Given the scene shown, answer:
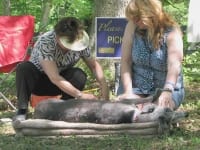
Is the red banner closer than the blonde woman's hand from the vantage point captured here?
No

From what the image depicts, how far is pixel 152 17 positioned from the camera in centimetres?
385

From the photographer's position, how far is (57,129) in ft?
12.0

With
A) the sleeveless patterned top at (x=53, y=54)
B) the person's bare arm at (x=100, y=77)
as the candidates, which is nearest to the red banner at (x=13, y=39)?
the sleeveless patterned top at (x=53, y=54)

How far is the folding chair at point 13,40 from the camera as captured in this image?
493cm

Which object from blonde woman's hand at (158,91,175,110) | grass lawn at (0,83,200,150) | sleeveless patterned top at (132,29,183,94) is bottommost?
grass lawn at (0,83,200,150)

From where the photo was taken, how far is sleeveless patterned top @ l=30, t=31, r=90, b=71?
4.12 meters

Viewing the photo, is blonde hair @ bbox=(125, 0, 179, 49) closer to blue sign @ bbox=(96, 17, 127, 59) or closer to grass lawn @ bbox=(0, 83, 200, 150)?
grass lawn @ bbox=(0, 83, 200, 150)

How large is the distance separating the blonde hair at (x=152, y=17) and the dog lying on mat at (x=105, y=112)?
0.47 m

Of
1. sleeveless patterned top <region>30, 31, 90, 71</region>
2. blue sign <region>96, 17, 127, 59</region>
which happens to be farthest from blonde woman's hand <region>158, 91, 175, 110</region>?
blue sign <region>96, 17, 127, 59</region>

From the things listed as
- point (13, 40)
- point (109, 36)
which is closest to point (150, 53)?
point (109, 36)

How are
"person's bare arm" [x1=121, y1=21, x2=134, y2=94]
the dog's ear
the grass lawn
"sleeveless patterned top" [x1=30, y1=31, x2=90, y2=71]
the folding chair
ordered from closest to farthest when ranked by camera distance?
the grass lawn < the dog's ear < "person's bare arm" [x1=121, y1=21, x2=134, y2=94] < "sleeveless patterned top" [x1=30, y1=31, x2=90, y2=71] < the folding chair

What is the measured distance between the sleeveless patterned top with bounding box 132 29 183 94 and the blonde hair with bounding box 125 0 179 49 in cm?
5

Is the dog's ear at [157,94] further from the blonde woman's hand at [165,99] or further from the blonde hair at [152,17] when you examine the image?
the blonde hair at [152,17]

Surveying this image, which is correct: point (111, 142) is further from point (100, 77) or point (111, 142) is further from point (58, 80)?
point (100, 77)
